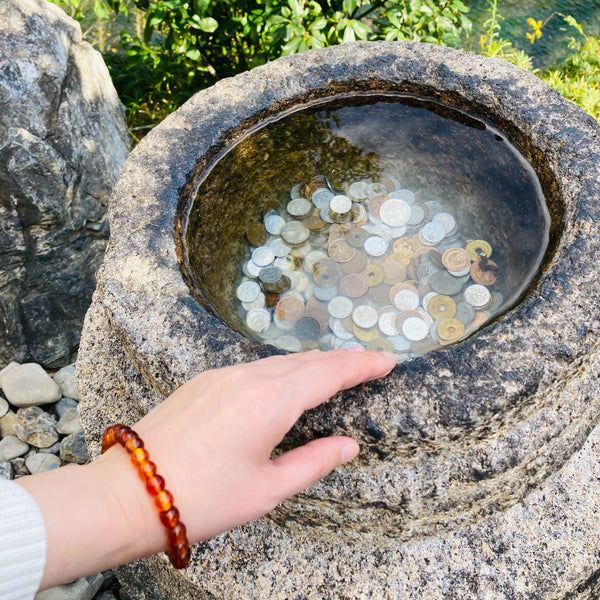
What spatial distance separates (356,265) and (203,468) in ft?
3.65

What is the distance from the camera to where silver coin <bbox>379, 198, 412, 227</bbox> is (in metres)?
2.08

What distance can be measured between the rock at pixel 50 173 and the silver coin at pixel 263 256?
1.13m

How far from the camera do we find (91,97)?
9.45 ft

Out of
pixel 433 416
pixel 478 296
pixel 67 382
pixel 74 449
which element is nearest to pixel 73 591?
pixel 74 449

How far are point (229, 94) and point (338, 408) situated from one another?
1236mm

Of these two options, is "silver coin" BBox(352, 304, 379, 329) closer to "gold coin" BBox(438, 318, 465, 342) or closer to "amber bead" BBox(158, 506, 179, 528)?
"gold coin" BBox(438, 318, 465, 342)

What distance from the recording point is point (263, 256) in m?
2.04

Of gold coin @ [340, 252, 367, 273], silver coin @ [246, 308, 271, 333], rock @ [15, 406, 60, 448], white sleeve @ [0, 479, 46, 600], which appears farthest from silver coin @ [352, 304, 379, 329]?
rock @ [15, 406, 60, 448]

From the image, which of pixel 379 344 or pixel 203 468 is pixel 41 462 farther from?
pixel 203 468

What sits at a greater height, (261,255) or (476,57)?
(476,57)

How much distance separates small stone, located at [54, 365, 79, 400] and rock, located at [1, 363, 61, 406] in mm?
43

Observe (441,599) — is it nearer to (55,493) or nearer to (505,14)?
(55,493)

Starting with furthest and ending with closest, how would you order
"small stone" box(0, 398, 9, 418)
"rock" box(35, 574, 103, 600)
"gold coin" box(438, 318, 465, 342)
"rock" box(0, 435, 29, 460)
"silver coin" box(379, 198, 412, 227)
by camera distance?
"small stone" box(0, 398, 9, 418), "rock" box(0, 435, 29, 460), "rock" box(35, 574, 103, 600), "silver coin" box(379, 198, 412, 227), "gold coin" box(438, 318, 465, 342)

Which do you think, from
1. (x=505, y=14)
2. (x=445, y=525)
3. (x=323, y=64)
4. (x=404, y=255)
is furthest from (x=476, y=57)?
(x=505, y=14)
